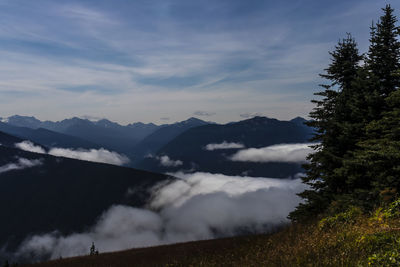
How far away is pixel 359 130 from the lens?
13.7 m

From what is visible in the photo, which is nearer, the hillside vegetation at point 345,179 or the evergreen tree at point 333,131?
the hillside vegetation at point 345,179

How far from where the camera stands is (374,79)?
1266 cm

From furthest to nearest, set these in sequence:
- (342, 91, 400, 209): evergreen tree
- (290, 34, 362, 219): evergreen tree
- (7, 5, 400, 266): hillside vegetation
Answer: (290, 34, 362, 219): evergreen tree, (342, 91, 400, 209): evergreen tree, (7, 5, 400, 266): hillside vegetation

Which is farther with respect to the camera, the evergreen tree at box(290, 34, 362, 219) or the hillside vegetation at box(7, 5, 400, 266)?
the evergreen tree at box(290, 34, 362, 219)

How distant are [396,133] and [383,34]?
22.2 feet

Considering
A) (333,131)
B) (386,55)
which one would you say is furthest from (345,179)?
(386,55)

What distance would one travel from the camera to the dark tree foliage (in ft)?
34.7

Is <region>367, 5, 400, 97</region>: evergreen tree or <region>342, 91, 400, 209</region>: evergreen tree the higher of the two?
<region>367, 5, 400, 97</region>: evergreen tree

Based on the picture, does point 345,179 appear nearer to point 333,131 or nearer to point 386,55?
point 333,131

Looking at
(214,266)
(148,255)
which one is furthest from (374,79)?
(148,255)

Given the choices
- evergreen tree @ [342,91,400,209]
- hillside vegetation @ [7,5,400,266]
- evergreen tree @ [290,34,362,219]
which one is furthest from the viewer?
evergreen tree @ [290,34,362,219]

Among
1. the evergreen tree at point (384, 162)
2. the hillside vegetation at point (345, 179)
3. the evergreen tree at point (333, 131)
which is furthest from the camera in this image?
the evergreen tree at point (333, 131)

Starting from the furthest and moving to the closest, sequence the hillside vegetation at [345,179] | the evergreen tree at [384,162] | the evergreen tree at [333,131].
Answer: the evergreen tree at [333,131]
the evergreen tree at [384,162]
the hillside vegetation at [345,179]

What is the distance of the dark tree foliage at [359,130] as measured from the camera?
1059 centimetres
